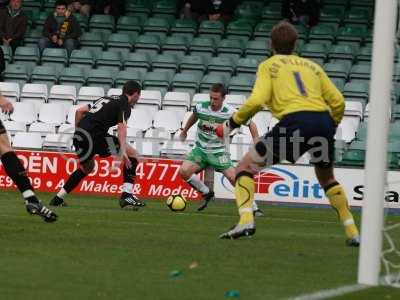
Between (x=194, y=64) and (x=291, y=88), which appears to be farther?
(x=194, y=64)

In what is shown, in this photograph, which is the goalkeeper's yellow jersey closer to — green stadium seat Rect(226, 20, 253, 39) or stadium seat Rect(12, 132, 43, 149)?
stadium seat Rect(12, 132, 43, 149)

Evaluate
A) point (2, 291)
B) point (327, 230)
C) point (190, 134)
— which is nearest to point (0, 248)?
point (2, 291)

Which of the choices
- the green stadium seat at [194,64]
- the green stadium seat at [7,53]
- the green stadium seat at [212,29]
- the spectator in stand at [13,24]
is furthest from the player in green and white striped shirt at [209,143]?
the green stadium seat at [7,53]

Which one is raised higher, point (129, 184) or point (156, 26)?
point (156, 26)

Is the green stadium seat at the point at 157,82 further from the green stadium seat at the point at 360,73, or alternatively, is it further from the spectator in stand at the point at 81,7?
the green stadium seat at the point at 360,73

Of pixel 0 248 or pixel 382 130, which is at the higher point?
pixel 382 130

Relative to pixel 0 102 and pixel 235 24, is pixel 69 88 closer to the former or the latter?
pixel 235 24

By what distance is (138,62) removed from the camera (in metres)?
24.8

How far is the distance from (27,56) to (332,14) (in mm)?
6250

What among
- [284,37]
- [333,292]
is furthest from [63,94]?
[333,292]

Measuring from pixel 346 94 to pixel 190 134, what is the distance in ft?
9.78

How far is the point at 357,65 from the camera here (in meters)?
23.8

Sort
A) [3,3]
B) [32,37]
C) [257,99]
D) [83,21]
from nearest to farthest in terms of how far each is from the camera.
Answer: [257,99] → [32,37] → [83,21] → [3,3]

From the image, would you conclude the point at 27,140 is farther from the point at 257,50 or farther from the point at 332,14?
the point at 332,14
